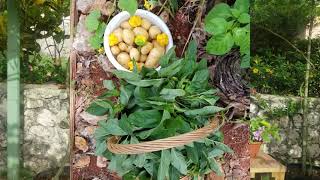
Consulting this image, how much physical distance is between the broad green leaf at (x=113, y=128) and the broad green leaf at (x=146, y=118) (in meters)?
0.03

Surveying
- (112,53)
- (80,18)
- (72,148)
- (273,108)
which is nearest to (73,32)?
(80,18)

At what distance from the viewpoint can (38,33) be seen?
1340 mm

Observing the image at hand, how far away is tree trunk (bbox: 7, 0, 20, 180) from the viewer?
1335 mm

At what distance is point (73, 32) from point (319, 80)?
26.9 inches

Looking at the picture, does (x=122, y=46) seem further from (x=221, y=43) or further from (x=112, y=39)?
(x=221, y=43)

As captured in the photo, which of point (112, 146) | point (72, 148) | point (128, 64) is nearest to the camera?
point (112, 146)

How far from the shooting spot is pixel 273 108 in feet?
4.02

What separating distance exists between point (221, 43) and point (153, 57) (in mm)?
184

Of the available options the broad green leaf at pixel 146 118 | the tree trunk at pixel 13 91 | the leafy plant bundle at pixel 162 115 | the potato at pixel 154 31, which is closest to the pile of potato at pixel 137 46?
the potato at pixel 154 31

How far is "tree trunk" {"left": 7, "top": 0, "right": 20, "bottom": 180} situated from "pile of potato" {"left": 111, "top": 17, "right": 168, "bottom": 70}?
1.21ft

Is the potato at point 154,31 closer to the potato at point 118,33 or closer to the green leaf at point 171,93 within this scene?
the potato at point 118,33

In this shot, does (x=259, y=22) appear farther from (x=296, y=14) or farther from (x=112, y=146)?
(x=112, y=146)

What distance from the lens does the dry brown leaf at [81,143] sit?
1.26 meters

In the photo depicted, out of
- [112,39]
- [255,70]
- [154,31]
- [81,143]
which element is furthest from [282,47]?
[81,143]
